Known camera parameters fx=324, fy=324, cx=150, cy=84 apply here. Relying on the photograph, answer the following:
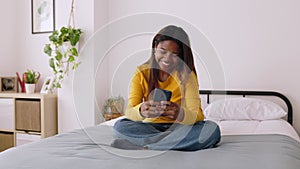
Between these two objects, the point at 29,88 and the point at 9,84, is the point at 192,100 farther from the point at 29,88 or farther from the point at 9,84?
the point at 9,84

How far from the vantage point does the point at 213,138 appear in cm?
139

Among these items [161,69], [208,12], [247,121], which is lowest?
[247,121]

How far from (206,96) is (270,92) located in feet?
1.66

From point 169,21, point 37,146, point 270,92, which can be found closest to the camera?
point 37,146

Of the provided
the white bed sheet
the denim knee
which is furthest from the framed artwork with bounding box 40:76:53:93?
the denim knee

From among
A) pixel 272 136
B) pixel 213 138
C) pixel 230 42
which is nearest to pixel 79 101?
pixel 213 138

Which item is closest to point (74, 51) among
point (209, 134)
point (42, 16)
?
point (42, 16)

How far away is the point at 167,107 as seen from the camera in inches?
54.6

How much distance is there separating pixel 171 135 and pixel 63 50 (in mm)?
1834

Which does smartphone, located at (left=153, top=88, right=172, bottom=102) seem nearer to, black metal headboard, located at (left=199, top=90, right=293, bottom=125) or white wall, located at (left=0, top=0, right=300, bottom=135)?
white wall, located at (left=0, top=0, right=300, bottom=135)

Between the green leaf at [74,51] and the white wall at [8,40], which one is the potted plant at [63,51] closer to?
the green leaf at [74,51]

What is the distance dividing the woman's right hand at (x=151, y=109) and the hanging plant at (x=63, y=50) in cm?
145

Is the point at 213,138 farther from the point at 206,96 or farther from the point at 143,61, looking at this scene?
the point at 206,96

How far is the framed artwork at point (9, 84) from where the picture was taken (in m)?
3.15
